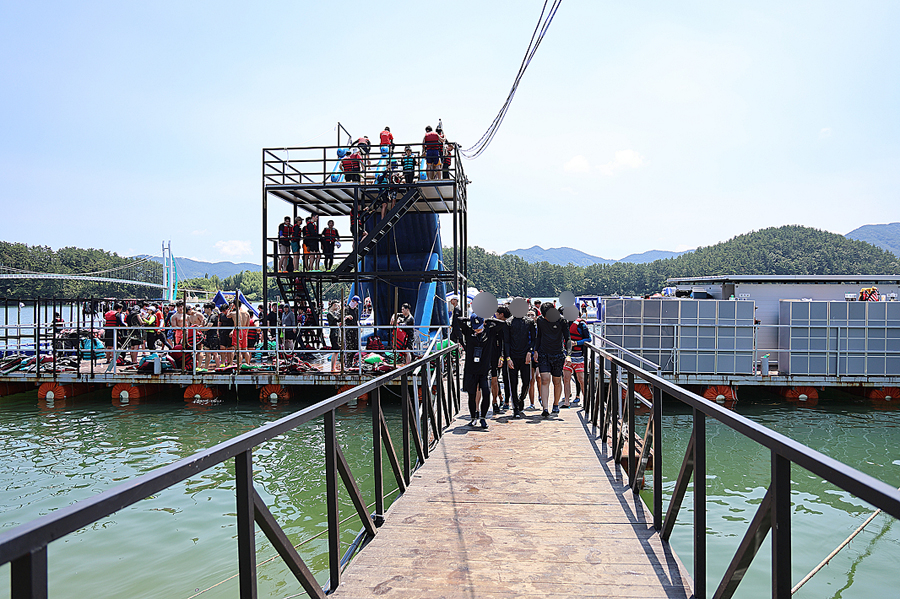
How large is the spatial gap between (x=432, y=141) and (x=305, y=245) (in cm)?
533

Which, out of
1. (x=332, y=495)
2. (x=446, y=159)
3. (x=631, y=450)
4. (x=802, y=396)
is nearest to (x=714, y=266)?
(x=802, y=396)

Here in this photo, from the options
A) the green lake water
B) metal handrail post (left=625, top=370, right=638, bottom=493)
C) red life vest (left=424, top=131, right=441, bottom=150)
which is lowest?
the green lake water

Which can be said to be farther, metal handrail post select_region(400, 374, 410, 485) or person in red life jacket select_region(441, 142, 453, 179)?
person in red life jacket select_region(441, 142, 453, 179)

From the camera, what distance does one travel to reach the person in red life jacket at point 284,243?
18.2 meters

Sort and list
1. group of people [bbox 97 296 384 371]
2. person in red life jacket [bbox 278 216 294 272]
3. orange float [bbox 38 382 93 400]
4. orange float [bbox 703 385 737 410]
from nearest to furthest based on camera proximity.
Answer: orange float [bbox 703 385 737 410]
group of people [bbox 97 296 384 371]
orange float [bbox 38 382 93 400]
person in red life jacket [bbox 278 216 294 272]

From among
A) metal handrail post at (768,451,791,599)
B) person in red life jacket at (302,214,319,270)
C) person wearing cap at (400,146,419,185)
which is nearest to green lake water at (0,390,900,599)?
metal handrail post at (768,451,791,599)

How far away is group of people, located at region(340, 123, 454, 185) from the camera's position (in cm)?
1670

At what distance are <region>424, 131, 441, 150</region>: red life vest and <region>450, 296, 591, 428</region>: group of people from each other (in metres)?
7.94

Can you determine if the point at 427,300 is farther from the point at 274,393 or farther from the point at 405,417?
the point at 405,417

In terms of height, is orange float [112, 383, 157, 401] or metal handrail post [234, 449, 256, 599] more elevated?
metal handrail post [234, 449, 256, 599]

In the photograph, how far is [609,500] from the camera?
18.1 ft

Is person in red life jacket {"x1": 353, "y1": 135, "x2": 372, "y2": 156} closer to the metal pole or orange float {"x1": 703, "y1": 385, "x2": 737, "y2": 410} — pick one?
orange float {"x1": 703, "y1": 385, "x2": 737, "y2": 410}

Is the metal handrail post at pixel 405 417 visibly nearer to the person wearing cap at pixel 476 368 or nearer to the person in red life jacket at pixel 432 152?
the person wearing cap at pixel 476 368

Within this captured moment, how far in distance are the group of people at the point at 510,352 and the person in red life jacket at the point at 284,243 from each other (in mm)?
9908
